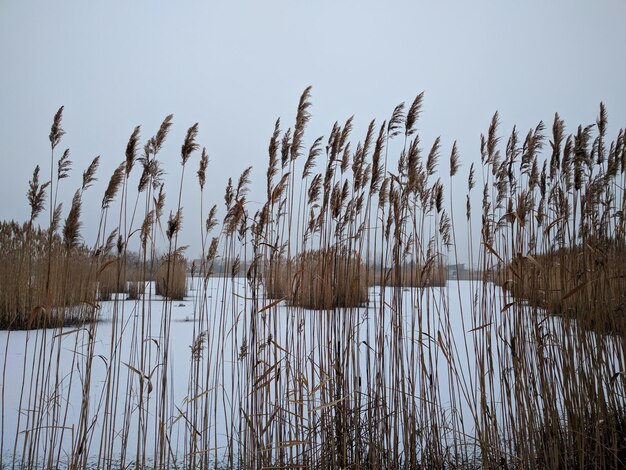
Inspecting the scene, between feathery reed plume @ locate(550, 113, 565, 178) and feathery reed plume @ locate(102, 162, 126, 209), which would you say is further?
feathery reed plume @ locate(550, 113, 565, 178)

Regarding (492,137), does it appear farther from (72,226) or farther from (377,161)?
(72,226)

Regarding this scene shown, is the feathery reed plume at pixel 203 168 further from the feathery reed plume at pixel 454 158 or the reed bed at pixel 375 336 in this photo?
the feathery reed plume at pixel 454 158

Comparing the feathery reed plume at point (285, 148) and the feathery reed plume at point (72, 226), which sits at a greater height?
the feathery reed plume at point (285, 148)

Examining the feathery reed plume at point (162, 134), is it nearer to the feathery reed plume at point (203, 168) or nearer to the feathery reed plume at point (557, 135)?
the feathery reed plume at point (203, 168)

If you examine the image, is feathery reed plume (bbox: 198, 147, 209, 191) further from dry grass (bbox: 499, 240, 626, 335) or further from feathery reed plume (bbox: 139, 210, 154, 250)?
dry grass (bbox: 499, 240, 626, 335)

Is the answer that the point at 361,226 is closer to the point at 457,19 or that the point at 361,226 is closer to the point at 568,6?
the point at 568,6

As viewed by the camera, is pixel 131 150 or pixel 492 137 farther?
pixel 492 137

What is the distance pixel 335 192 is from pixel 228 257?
0.65 metres

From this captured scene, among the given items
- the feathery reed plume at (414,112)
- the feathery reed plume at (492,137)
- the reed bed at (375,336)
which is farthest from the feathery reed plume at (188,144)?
the feathery reed plume at (492,137)

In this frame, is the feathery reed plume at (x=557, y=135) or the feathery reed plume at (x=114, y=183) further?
the feathery reed plume at (x=557, y=135)

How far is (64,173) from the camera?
1.71m

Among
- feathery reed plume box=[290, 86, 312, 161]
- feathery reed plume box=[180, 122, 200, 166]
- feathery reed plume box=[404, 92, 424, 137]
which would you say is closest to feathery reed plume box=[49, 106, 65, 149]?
feathery reed plume box=[180, 122, 200, 166]

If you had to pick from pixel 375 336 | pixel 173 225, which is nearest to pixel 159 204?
pixel 173 225

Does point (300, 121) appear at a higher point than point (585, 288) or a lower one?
higher
